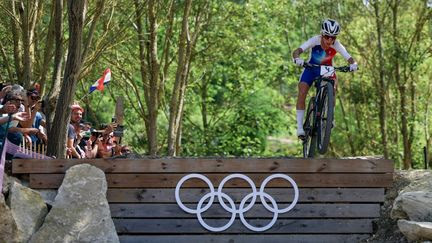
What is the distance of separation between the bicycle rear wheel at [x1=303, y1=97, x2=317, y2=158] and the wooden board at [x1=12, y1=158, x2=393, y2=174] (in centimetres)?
75

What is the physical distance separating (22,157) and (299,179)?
360 cm

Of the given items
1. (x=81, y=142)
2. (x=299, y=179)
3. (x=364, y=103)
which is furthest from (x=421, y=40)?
(x=299, y=179)

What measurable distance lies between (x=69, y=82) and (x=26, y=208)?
3.13 metres

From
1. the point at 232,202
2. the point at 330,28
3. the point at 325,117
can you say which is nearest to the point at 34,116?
the point at 232,202

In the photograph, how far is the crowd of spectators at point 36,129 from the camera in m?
12.2

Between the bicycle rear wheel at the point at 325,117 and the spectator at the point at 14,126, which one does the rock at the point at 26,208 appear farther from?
the bicycle rear wheel at the point at 325,117

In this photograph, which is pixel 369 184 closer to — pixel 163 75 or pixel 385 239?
pixel 385 239

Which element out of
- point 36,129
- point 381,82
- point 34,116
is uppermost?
point 381,82

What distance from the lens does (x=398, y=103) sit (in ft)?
114

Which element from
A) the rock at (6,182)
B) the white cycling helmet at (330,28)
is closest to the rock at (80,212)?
the rock at (6,182)

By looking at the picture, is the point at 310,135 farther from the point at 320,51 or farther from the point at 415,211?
the point at 415,211

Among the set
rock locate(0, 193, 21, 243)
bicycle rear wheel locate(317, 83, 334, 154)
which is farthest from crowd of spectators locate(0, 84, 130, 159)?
bicycle rear wheel locate(317, 83, 334, 154)

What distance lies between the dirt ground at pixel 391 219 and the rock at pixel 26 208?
4.22m

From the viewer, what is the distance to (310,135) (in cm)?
1355
